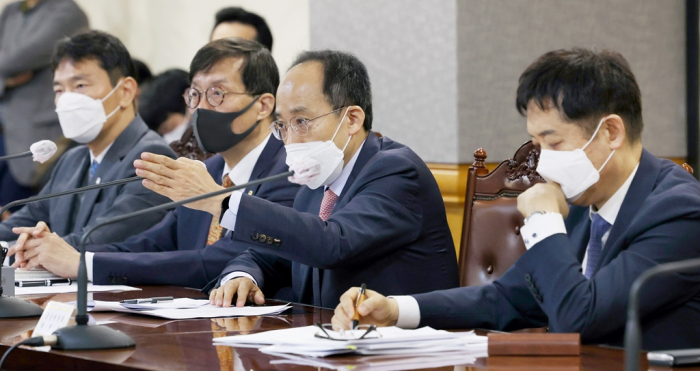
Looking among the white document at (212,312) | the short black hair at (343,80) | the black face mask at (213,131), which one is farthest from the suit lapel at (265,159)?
the white document at (212,312)

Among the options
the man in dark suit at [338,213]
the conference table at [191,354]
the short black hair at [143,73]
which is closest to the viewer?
the conference table at [191,354]

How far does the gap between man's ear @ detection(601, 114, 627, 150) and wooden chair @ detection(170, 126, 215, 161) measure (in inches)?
80.0

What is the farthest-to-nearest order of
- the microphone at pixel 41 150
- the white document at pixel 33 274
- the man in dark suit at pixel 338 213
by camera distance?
the white document at pixel 33 274 < the microphone at pixel 41 150 < the man in dark suit at pixel 338 213

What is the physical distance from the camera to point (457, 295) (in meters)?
1.95

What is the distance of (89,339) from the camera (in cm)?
166

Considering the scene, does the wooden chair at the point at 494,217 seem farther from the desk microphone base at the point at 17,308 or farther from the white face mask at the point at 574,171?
the desk microphone base at the point at 17,308

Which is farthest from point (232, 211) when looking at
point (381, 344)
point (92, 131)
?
point (92, 131)

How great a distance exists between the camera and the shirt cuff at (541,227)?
180 cm

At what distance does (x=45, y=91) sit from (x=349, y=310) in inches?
176

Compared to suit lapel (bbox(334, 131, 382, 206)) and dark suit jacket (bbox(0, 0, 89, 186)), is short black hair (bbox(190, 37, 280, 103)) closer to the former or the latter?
suit lapel (bbox(334, 131, 382, 206))

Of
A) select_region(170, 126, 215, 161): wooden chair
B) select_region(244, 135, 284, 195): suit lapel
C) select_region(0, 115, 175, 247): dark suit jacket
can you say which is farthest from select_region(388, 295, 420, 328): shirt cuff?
select_region(170, 126, 215, 161): wooden chair

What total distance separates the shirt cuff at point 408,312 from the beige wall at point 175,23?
3.06 m

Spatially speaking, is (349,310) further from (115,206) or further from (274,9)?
(274,9)

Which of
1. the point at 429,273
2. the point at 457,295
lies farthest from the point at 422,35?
the point at 457,295
